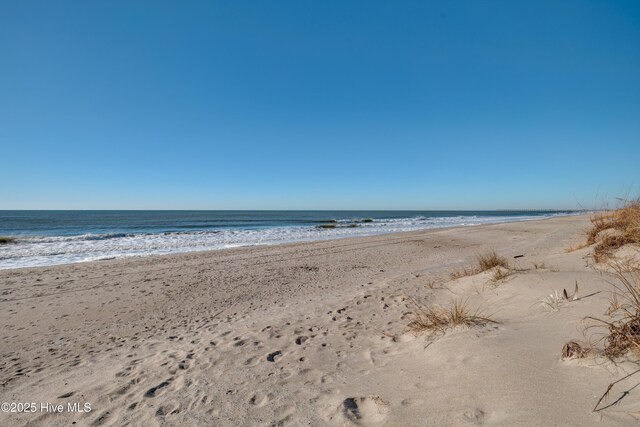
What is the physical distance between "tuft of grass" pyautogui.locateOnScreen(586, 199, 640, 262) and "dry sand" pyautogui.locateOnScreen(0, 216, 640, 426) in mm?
416

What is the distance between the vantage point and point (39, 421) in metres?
2.93

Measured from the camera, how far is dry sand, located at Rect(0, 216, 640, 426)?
2.42 m

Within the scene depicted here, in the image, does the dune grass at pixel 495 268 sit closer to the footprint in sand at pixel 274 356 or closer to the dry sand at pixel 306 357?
the dry sand at pixel 306 357

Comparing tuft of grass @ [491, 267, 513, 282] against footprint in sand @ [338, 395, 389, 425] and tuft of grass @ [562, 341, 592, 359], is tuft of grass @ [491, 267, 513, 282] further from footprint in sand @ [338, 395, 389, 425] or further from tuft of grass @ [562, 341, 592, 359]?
footprint in sand @ [338, 395, 389, 425]

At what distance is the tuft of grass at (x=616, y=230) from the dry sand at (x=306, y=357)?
1.36ft

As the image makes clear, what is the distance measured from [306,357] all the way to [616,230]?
7307 millimetres

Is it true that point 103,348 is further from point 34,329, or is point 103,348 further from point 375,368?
point 375,368

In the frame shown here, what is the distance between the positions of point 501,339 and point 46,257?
18.4 m

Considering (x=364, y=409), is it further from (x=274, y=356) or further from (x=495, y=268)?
(x=495, y=268)

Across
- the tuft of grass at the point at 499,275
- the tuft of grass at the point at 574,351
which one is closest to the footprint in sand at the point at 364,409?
the tuft of grass at the point at 574,351

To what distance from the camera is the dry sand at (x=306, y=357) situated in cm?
242

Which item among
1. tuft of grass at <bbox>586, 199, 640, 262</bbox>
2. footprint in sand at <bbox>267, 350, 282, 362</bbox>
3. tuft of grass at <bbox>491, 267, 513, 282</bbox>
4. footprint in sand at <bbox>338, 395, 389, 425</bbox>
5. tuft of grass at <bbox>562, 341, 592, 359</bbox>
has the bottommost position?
footprint in sand at <bbox>267, 350, 282, 362</bbox>

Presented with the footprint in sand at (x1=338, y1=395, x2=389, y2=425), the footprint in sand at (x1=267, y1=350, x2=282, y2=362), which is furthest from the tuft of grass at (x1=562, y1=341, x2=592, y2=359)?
the footprint in sand at (x1=267, y1=350, x2=282, y2=362)

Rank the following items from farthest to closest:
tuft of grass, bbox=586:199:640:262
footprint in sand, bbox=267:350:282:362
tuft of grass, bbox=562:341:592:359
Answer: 1. tuft of grass, bbox=586:199:640:262
2. footprint in sand, bbox=267:350:282:362
3. tuft of grass, bbox=562:341:592:359
